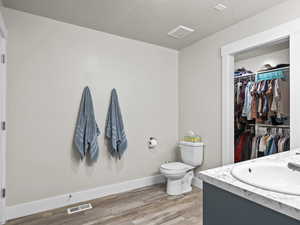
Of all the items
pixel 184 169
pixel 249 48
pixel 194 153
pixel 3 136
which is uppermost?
pixel 249 48

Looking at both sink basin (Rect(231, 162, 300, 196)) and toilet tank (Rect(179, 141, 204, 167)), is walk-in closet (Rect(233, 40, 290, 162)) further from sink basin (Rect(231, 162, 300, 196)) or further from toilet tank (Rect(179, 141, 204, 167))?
sink basin (Rect(231, 162, 300, 196))

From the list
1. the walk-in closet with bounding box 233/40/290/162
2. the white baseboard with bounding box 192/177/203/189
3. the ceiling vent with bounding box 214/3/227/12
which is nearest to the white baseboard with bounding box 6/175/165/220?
the white baseboard with bounding box 192/177/203/189

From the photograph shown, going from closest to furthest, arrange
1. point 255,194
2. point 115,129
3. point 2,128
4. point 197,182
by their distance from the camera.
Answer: point 255,194 < point 2,128 < point 115,129 < point 197,182

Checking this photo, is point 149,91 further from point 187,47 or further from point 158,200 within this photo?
point 158,200

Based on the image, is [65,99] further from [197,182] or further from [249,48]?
[249,48]

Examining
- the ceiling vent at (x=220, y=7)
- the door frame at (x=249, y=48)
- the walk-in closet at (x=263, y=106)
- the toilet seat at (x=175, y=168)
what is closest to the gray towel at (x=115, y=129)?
the toilet seat at (x=175, y=168)

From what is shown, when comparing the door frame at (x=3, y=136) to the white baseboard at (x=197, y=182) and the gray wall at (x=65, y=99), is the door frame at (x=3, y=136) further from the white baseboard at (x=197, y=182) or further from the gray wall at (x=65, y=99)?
the white baseboard at (x=197, y=182)

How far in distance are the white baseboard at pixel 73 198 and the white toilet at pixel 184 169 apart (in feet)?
1.63

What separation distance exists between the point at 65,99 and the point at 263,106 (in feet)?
9.51

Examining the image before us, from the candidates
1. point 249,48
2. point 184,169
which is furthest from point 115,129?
point 249,48

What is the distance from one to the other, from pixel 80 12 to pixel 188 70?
5.99 feet

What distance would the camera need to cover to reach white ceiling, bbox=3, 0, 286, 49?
6.49 feet

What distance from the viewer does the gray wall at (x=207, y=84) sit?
2389 mm

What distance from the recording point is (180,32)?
2.64m
